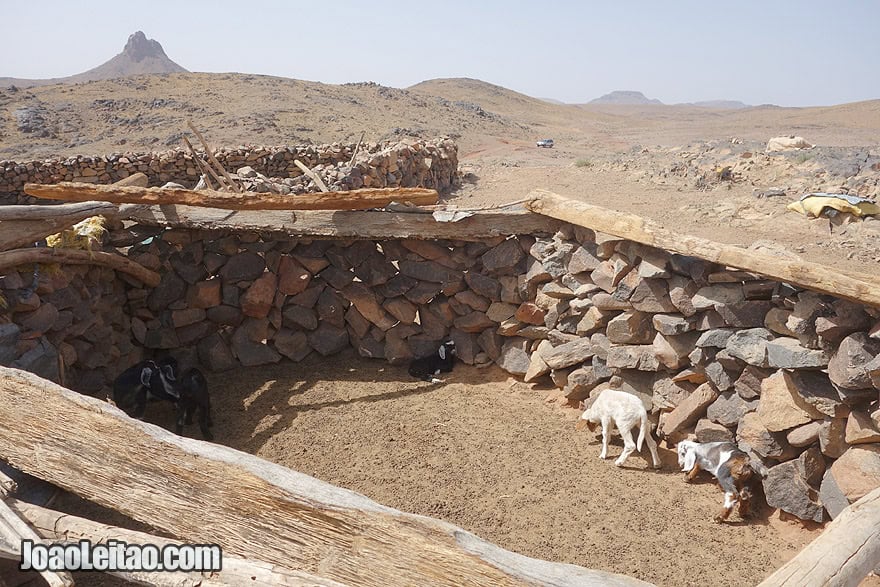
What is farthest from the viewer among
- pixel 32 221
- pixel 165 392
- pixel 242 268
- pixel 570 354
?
pixel 242 268

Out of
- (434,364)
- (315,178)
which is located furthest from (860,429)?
(315,178)

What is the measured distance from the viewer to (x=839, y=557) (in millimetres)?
2467

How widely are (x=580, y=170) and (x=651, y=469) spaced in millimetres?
14805

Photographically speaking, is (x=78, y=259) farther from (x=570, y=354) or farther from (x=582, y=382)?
(x=582, y=382)

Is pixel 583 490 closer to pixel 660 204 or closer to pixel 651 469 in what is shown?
pixel 651 469

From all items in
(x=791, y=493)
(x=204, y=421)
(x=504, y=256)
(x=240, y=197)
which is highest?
(x=240, y=197)

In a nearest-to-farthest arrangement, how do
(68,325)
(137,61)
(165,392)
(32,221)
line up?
1. (32,221)
2. (165,392)
3. (68,325)
4. (137,61)

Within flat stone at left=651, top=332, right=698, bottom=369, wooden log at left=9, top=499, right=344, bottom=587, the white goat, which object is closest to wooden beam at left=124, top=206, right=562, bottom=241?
flat stone at left=651, top=332, right=698, bottom=369

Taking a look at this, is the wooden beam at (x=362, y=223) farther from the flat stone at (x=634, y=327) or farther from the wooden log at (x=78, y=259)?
the flat stone at (x=634, y=327)

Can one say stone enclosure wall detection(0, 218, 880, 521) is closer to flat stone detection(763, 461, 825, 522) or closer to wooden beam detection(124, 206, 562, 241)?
flat stone detection(763, 461, 825, 522)

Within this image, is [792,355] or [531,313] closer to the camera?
[792,355]

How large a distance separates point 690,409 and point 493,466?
157 cm

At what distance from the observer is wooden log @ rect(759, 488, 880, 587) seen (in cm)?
234

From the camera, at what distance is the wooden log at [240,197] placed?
18.7 feet
